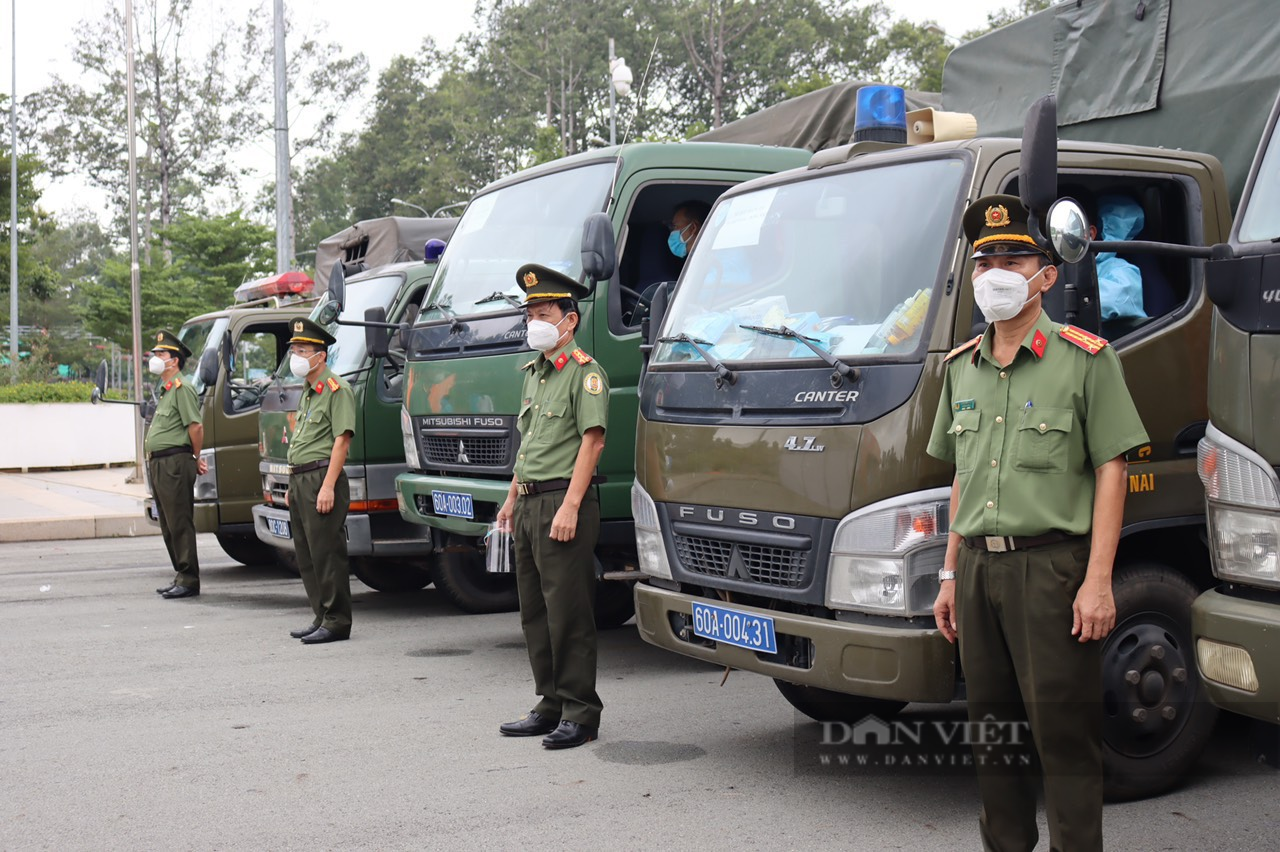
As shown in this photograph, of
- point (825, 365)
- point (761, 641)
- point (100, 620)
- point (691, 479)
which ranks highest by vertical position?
point (825, 365)

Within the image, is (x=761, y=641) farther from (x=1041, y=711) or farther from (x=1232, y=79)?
(x=1232, y=79)

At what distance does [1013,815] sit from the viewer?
373 centimetres

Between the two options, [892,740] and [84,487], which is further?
[84,487]

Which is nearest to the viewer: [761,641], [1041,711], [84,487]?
[1041,711]

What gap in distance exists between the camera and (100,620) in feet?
29.1

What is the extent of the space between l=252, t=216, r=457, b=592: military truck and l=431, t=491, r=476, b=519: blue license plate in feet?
3.83

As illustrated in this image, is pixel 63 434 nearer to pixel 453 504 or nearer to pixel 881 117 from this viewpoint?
pixel 453 504

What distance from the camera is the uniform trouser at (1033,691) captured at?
3.60 metres

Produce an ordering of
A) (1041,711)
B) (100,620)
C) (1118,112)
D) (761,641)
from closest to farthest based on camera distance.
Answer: (1041,711) → (761,641) → (1118,112) → (100,620)

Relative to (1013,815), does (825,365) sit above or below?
above

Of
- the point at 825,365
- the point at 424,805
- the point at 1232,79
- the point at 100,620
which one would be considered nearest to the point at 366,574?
the point at 100,620

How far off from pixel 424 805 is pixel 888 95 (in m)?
3.44

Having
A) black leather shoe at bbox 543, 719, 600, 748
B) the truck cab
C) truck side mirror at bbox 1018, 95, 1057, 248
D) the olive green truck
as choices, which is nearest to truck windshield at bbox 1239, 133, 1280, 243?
the olive green truck

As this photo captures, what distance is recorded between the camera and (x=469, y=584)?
29.5ft
